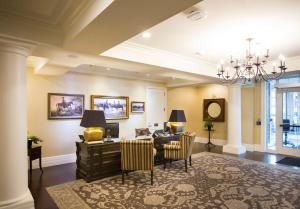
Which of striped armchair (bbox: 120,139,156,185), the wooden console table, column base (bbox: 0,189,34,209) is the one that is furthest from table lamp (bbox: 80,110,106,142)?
column base (bbox: 0,189,34,209)

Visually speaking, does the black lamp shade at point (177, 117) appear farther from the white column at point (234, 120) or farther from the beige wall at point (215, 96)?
the beige wall at point (215, 96)

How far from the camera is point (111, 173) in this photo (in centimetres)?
440

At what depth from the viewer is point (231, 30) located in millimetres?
3402

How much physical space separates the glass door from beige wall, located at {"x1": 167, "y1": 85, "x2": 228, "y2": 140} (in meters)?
1.91

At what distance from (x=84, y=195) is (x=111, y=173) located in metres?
0.97

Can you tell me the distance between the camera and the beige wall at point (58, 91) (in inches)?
211

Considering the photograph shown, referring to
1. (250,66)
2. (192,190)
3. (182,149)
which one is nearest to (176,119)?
(182,149)

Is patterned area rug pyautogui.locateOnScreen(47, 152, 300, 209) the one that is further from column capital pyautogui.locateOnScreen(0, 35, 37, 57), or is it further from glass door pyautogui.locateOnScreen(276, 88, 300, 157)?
column capital pyautogui.locateOnScreen(0, 35, 37, 57)

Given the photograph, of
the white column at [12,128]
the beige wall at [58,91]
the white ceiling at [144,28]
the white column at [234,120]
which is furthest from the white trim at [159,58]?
the beige wall at [58,91]

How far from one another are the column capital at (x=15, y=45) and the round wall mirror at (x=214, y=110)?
7067 mm

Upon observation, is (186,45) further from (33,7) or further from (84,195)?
(84,195)

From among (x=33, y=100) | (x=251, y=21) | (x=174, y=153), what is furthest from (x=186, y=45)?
(x=33, y=100)

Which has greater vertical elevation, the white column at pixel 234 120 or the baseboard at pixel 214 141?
the white column at pixel 234 120

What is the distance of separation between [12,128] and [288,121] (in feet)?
24.2
